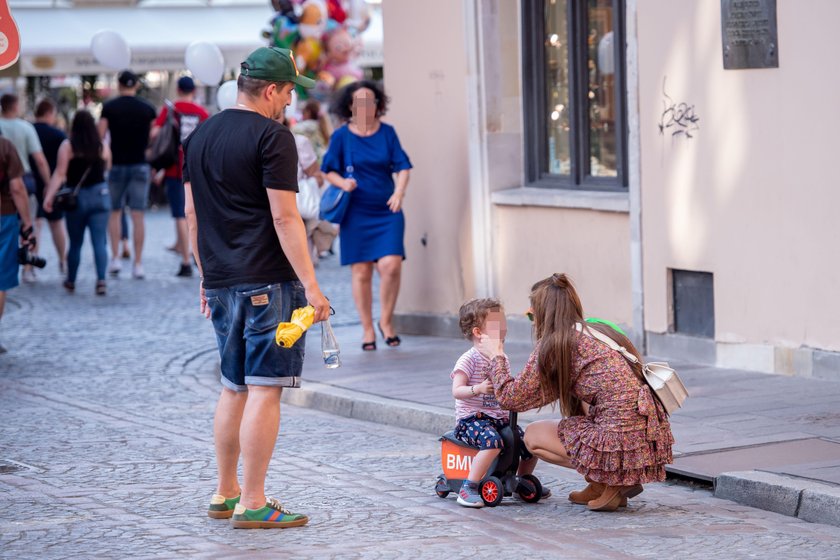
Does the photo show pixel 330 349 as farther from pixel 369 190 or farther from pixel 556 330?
pixel 369 190

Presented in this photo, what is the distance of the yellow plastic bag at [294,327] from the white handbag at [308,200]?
8.35m

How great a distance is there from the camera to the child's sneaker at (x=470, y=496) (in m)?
6.35

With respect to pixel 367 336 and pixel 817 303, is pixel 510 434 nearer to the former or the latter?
pixel 817 303

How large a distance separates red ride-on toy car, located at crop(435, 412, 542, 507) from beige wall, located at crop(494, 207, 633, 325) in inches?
155

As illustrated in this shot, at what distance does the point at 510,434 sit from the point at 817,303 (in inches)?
121

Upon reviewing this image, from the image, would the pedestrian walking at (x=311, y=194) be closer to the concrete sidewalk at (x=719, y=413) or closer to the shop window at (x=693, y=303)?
the concrete sidewalk at (x=719, y=413)

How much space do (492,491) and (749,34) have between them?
156 inches

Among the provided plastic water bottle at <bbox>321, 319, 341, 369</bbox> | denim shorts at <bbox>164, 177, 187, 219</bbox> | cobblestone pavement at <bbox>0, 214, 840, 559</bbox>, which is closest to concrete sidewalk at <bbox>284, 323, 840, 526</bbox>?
cobblestone pavement at <bbox>0, 214, 840, 559</bbox>

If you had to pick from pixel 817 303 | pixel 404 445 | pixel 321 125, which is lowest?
pixel 404 445

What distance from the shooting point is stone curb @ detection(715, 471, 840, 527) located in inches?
234

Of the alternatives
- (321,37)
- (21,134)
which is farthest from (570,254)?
(321,37)

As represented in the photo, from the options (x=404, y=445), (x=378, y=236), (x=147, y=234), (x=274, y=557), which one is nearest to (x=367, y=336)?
(x=378, y=236)

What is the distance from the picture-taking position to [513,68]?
11305 mm

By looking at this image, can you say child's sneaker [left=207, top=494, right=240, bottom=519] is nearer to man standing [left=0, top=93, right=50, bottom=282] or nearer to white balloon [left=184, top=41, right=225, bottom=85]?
white balloon [left=184, top=41, right=225, bottom=85]
